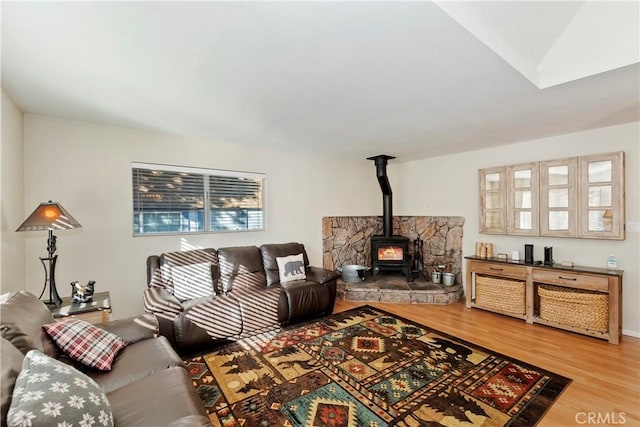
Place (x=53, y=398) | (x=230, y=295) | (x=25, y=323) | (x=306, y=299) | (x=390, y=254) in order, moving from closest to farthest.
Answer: (x=53, y=398), (x=25, y=323), (x=230, y=295), (x=306, y=299), (x=390, y=254)

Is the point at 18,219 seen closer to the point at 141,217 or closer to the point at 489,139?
the point at 141,217

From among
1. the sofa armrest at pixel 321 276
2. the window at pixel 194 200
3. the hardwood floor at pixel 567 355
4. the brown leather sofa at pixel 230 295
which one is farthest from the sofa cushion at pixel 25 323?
the hardwood floor at pixel 567 355

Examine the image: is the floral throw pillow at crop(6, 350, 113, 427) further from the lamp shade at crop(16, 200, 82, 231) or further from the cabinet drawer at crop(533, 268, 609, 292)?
the cabinet drawer at crop(533, 268, 609, 292)

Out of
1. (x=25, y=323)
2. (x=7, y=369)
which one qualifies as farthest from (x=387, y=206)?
(x=7, y=369)

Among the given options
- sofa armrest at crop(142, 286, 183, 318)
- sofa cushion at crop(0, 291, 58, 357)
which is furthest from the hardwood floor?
sofa cushion at crop(0, 291, 58, 357)

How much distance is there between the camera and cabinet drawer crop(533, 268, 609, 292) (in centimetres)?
309

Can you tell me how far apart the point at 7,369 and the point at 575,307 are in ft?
15.3

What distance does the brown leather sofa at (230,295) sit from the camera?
2773 millimetres

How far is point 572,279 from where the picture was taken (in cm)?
327

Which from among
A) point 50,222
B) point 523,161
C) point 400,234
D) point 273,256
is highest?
point 523,161

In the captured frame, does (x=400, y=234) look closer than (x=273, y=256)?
No

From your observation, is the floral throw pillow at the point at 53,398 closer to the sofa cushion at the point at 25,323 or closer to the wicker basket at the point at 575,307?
the sofa cushion at the point at 25,323

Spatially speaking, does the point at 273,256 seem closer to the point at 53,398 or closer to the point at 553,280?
the point at 53,398

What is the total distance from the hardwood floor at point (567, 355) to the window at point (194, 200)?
6.71ft
